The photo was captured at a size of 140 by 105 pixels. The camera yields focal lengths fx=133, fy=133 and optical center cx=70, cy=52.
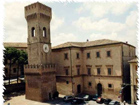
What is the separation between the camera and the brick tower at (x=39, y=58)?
2695 centimetres

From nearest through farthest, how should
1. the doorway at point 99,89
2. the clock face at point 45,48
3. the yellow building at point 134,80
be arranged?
the yellow building at point 134,80, the clock face at point 45,48, the doorway at point 99,89

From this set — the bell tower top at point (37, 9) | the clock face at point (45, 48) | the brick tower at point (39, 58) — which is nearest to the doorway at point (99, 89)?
the brick tower at point (39, 58)

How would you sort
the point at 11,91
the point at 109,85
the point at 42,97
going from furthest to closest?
the point at 11,91
the point at 109,85
the point at 42,97

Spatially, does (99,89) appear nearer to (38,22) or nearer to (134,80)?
(134,80)

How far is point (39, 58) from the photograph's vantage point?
27719mm

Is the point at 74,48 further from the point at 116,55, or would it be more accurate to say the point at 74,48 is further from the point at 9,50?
the point at 9,50

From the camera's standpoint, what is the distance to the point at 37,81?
1062 inches

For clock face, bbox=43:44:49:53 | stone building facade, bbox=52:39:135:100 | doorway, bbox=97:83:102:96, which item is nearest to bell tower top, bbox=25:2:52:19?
clock face, bbox=43:44:49:53

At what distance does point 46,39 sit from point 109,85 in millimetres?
16976

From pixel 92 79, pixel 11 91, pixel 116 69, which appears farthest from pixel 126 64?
pixel 11 91

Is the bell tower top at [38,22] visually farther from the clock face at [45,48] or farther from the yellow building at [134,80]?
A: the yellow building at [134,80]

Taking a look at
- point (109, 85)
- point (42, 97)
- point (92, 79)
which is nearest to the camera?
point (42, 97)

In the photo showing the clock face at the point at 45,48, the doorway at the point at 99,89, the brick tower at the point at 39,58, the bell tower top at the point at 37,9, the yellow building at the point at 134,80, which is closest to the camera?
the yellow building at the point at 134,80

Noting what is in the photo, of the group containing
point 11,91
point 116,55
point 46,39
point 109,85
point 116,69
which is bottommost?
point 11,91
